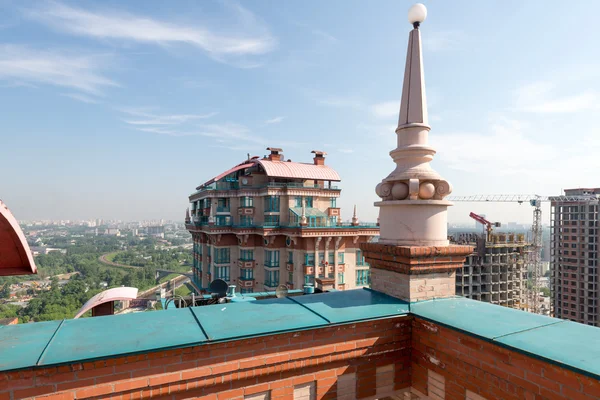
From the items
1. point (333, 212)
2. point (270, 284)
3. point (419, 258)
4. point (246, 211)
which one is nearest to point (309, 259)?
point (270, 284)

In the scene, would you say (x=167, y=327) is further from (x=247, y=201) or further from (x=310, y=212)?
(x=247, y=201)

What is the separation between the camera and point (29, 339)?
11.1ft

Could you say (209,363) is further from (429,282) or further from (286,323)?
(429,282)

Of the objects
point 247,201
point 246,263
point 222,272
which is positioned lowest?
point 222,272

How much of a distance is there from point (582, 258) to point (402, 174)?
8143 centimetres

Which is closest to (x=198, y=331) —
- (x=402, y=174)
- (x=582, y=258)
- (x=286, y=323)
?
(x=286, y=323)

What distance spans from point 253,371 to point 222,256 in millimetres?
31674

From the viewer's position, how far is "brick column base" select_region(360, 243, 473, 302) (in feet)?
16.3

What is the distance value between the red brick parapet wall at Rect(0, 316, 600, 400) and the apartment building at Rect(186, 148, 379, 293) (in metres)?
26.5

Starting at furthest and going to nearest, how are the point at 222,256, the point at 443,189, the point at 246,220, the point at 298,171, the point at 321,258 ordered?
the point at 298,171 < the point at 222,256 < the point at 246,220 < the point at 321,258 < the point at 443,189

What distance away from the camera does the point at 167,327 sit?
3.72 metres

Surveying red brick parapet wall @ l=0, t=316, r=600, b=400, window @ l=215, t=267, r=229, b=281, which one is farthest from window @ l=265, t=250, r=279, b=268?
red brick parapet wall @ l=0, t=316, r=600, b=400

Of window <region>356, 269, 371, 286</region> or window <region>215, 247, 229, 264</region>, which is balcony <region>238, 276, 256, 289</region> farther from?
window <region>356, 269, 371, 286</region>

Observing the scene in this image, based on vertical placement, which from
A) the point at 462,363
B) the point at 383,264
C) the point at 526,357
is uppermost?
the point at 383,264
